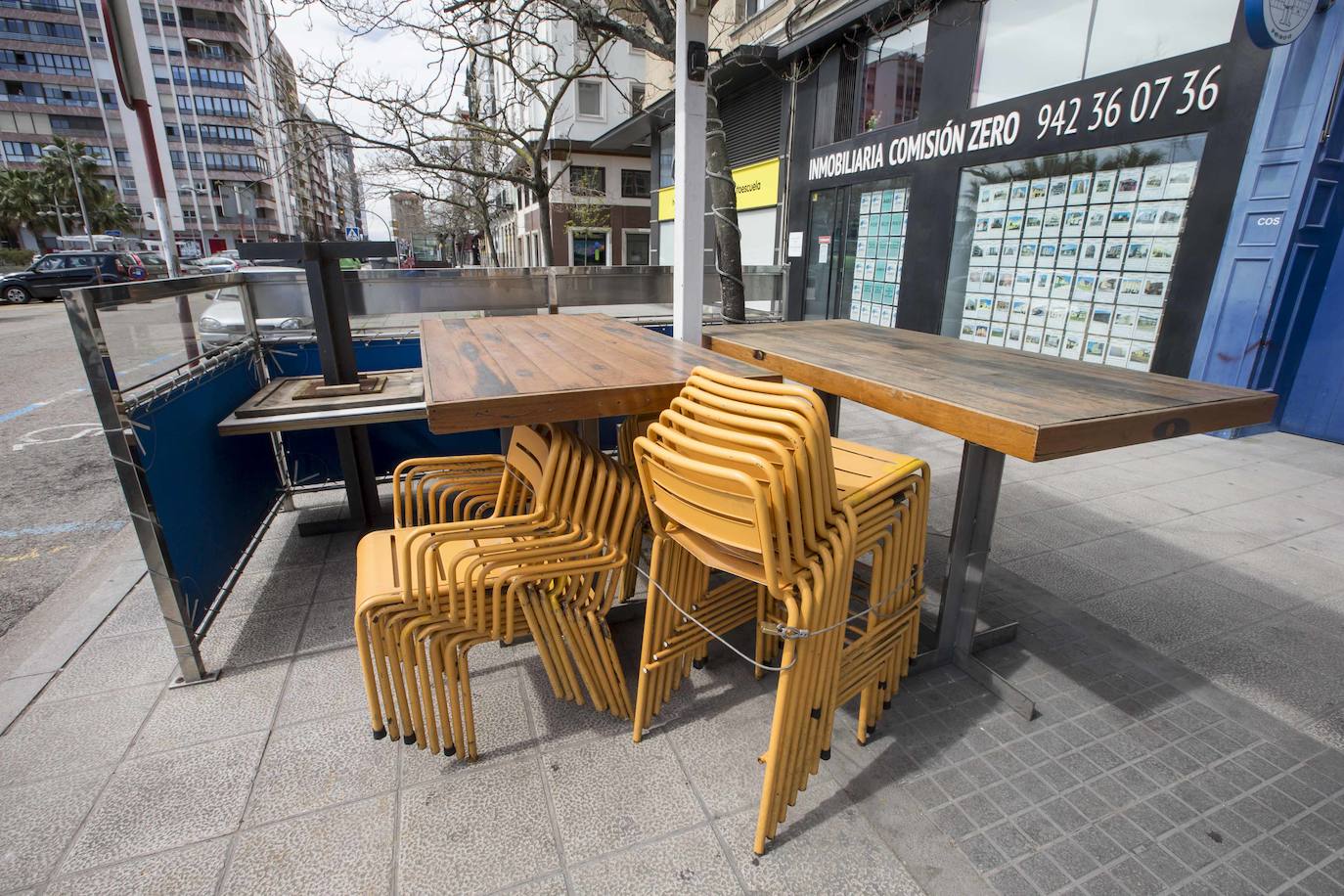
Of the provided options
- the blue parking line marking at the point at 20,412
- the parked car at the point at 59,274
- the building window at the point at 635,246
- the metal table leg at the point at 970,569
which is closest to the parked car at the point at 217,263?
the parked car at the point at 59,274

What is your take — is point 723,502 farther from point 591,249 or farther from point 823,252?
point 591,249

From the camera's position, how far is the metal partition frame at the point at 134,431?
6.47 ft

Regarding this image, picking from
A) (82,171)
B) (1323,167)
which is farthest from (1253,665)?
(82,171)

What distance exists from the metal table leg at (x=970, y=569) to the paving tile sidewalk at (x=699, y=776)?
0.08 m

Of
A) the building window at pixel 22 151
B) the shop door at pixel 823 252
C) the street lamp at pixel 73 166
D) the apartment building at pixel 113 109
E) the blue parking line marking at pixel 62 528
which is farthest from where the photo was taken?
the building window at pixel 22 151

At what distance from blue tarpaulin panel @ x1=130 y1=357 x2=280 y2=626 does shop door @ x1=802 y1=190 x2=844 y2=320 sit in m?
9.84

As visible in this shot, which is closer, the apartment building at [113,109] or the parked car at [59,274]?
the parked car at [59,274]

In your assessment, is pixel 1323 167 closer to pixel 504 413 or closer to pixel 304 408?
pixel 504 413

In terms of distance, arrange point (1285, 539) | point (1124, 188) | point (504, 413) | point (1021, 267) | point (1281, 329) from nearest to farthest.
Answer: point (504, 413), point (1285, 539), point (1281, 329), point (1124, 188), point (1021, 267)

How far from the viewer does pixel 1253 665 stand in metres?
2.53

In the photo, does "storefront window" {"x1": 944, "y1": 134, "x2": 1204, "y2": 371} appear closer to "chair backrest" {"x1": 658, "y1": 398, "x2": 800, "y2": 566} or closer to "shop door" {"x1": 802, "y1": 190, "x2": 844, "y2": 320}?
"shop door" {"x1": 802, "y1": 190, "x2": 844, "y2": 320}

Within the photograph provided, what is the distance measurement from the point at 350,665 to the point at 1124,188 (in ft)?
26.0

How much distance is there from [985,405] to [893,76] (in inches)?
386

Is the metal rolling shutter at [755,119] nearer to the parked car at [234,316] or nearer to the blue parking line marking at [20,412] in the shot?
the parked car at [234,316]
